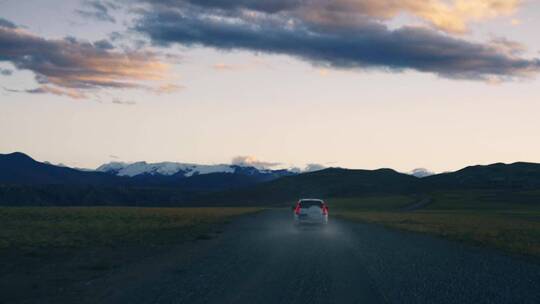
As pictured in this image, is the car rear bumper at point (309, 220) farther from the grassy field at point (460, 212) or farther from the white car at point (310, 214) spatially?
the grassy field at point (460, 212)

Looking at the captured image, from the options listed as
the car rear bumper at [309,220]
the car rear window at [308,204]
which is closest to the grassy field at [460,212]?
the car rear bumper at [309,220]

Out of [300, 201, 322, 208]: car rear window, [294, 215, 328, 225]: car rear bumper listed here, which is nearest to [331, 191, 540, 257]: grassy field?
[294, 215, 328, 225]: car rear bumper

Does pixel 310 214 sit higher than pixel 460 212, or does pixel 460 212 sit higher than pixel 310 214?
pixel 460 212

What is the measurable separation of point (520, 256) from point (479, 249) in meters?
3.04

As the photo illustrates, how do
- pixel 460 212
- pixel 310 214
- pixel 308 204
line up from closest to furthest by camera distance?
pixel 310 214 < pixel 308 204 < pixel 460 212

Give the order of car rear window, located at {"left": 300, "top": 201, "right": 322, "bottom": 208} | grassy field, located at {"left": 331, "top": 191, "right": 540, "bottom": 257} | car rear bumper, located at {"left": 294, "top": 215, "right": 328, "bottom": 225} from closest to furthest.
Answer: car rear bumper, located at {"left": 294, "top": 215, "right": 328, "bottom": 225} < car rear window, located at {"left": 300, "top": 201, "right": 322, "bottom": 208} < grassy field, located at {"left": 331, "top": 191, "right": 540, "bottom": 257}

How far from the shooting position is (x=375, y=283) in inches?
599

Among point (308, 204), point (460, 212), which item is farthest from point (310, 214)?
point (460, 212)

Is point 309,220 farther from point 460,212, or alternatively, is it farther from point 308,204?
point 460,212

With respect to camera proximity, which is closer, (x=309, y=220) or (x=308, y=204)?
(x=309, y=220)

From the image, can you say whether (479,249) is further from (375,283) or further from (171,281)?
(171,281)

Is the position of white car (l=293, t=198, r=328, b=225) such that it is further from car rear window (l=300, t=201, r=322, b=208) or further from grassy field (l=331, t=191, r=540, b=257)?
grassy field (l=331, t=191, r=540, b=257)

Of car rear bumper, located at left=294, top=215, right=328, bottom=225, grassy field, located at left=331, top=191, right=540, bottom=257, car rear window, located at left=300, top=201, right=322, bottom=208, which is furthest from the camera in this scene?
grassy field, located at left=331, top=191, right=540, bottom=257

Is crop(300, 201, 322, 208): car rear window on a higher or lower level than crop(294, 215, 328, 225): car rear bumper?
higher
